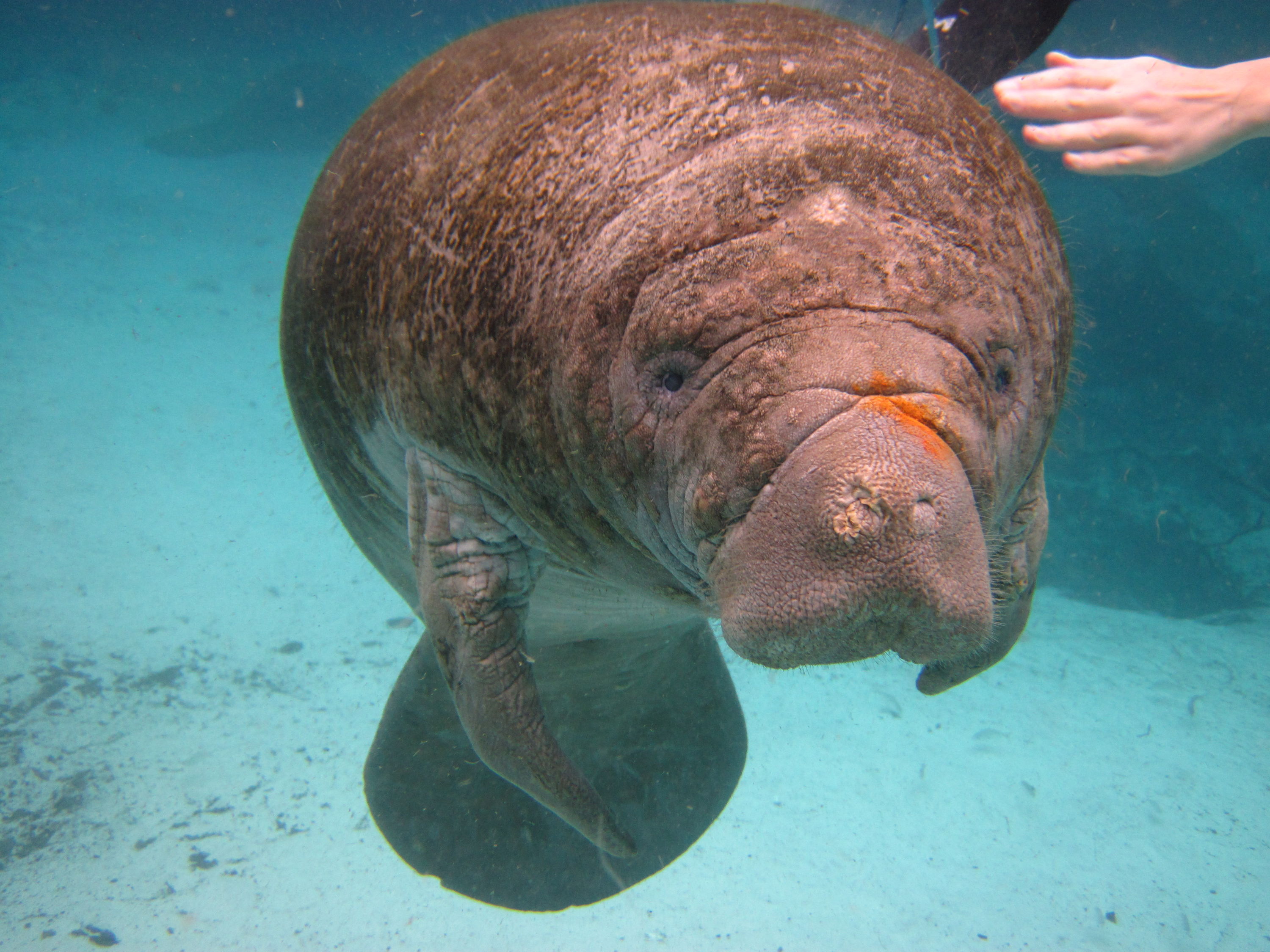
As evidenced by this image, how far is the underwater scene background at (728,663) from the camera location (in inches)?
243

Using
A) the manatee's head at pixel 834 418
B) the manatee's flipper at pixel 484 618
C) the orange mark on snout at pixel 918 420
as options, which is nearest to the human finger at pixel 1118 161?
the manatee's head at pixel 834 418

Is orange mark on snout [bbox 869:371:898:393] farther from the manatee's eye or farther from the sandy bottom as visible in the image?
the sandy bottom

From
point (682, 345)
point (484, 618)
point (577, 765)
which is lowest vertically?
point (577, 765)

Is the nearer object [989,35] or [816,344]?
[816,344]

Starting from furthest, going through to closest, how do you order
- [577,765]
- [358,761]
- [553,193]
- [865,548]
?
[358,761] → [577,765] → [553,193] → [865,548]

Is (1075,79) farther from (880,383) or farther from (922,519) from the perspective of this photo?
(922,519)

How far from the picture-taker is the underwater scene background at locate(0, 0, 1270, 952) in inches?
243

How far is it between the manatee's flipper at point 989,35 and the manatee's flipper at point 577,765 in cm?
326

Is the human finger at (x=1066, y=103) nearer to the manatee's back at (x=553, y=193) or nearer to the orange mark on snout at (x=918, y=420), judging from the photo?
the manatee's back at (x=553, y=193)

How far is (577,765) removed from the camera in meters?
3.58

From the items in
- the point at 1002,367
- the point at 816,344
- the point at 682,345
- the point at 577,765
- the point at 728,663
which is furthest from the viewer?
the point at 728,663

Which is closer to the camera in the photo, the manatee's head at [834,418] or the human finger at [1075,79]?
the manatee's head at [834,418]

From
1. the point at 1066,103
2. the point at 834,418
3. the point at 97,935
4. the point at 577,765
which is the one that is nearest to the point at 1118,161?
the point at 1066,103

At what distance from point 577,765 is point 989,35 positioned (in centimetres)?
430
